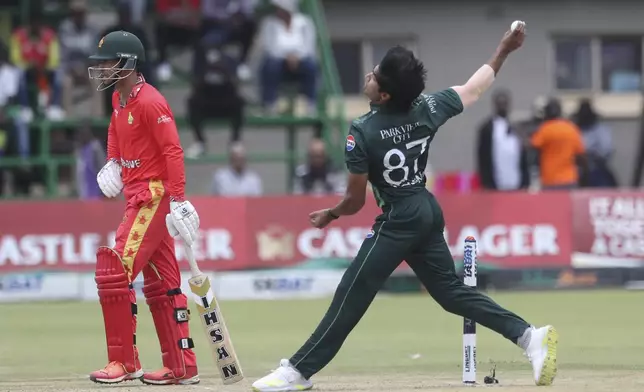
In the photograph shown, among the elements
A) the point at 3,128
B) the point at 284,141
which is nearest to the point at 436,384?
the point at 3,128

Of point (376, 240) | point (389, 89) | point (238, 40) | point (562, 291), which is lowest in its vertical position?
point (562, 291)

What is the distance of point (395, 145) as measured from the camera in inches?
345

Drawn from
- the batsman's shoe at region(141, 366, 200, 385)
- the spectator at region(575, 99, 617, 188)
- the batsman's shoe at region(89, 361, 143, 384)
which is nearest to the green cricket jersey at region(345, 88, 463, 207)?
the batsman's shoe at region(141, 366, 200, 385)

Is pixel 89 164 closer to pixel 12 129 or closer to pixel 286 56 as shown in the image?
pixel 12 129

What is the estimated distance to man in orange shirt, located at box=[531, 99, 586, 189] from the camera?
19422mm

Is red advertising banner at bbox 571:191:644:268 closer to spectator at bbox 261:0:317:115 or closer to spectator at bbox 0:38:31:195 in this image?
spectator at bbox 261:0:317:115

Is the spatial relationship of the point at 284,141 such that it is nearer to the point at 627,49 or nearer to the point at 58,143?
the point at 58,143

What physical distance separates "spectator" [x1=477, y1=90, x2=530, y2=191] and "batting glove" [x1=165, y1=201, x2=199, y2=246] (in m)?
10.6

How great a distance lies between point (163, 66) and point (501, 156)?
5.58m

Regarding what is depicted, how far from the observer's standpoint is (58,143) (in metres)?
21.6

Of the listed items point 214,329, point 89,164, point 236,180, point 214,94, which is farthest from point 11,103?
point 214,329

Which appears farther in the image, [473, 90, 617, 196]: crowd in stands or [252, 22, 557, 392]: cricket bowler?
[473, 90, 617, 196]: crowd in stands

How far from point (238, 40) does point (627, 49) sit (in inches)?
330

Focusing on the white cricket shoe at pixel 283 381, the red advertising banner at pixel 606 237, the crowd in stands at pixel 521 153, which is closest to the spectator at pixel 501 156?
the crowd in stands at pixel 521 153
